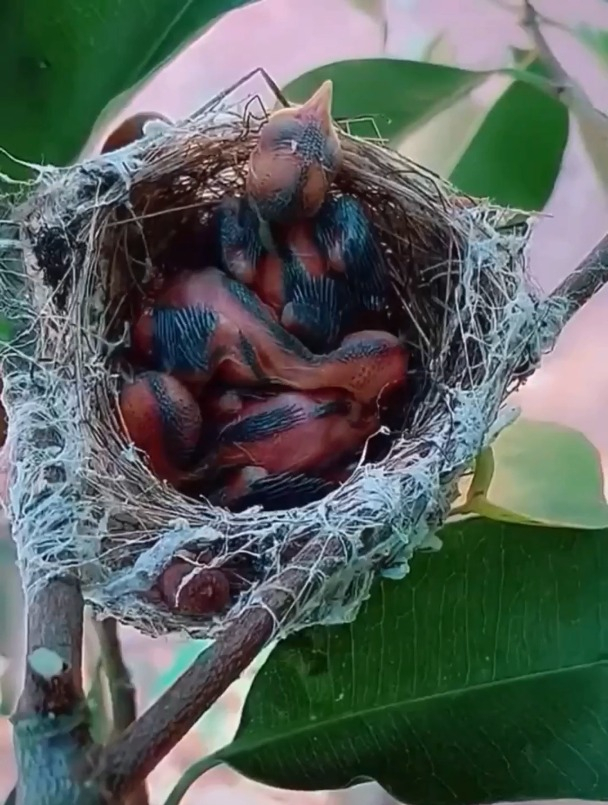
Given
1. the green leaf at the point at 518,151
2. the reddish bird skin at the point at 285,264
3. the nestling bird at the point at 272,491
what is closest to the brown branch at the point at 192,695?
the nestling bird at the point at 272,491

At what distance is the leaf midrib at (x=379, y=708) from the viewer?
1.92 feet

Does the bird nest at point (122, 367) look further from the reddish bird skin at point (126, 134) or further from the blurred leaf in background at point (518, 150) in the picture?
the blurred leaf in background at point (518, 150)

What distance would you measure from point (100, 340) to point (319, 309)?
5.1 inches

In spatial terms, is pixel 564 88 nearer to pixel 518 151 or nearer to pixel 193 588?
pixel 518 151

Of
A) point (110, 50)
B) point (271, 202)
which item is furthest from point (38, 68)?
point (271, 202)

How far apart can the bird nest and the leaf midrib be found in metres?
0.09

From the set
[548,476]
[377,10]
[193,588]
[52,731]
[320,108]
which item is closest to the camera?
[52,731]

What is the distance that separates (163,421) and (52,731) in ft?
0.77

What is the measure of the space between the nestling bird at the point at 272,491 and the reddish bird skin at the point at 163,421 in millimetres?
34

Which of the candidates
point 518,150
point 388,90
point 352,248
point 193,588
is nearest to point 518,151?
point 518,150

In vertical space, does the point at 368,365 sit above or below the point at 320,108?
below

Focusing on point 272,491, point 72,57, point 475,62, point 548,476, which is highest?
point 72,57

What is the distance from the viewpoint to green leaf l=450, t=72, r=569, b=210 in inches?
31.0

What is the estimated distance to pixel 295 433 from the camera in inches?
23.7
